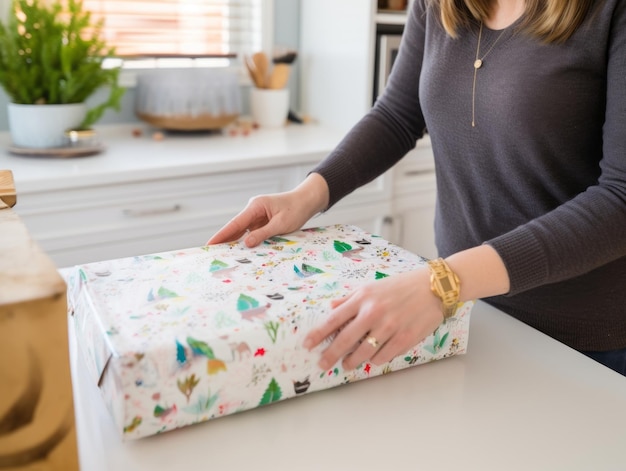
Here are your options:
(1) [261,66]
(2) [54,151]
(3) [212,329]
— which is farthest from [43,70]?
(3) [212,329]

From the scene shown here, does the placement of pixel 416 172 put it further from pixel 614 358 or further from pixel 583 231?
pixel 583 231

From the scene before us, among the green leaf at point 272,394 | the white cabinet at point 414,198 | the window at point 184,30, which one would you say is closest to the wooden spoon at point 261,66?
the window at point 184,30

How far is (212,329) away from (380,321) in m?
0.18

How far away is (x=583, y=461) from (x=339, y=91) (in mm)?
1857

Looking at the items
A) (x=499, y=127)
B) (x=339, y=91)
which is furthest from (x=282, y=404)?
(x=339, y=91)

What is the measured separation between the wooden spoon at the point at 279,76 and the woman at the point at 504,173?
1170 millimetres

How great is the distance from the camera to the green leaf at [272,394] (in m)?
0.71

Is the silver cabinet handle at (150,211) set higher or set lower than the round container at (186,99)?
lower

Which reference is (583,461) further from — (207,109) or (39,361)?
(207,109)

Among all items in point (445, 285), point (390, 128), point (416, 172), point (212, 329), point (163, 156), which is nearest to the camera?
point (212, 329)

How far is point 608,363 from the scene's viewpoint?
110 centimetres

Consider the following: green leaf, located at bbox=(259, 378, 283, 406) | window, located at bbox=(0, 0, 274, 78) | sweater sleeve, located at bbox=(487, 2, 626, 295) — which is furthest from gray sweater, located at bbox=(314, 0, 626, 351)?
window, located at bbox=(0, 0, 274, 78)

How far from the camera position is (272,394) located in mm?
718

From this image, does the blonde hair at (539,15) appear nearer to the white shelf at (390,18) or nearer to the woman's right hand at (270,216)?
the woman's right hand at (270,216)
